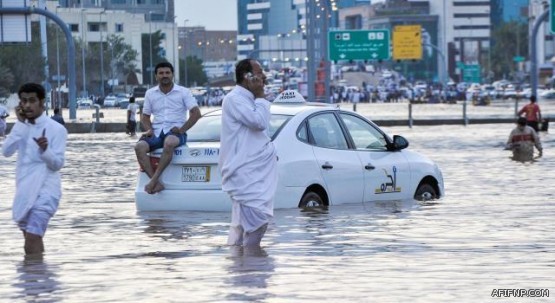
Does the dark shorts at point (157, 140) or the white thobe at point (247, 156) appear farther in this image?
the dark shorts at point (157, 140)

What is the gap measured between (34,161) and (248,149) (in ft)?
5.51

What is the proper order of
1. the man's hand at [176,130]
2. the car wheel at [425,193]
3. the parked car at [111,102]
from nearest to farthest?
the man's hand at [176,130] < the car wheel at [425,193] < the parked car at [111,102]

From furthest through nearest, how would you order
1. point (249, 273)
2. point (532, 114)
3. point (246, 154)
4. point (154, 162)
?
point (532, 114), point (154, 162), point (246, 154), point (249, 273)

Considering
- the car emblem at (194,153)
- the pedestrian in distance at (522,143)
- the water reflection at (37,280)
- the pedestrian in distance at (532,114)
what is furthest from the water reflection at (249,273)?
the pedestrian in distance at (532,114)

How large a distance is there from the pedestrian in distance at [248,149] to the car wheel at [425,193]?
586 cm

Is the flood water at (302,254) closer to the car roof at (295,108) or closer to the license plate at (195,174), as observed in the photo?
the license plate at (195,174)

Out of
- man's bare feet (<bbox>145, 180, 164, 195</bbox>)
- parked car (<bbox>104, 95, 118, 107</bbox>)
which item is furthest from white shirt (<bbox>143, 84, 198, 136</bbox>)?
parked car (<bbox>104, 95, 118, 107</bbox>)

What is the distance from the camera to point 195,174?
1666 centimetres

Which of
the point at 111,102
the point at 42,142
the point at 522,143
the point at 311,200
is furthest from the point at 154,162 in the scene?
the point at 111,102

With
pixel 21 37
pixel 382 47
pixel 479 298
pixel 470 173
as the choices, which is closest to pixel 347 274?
pixel 479 298

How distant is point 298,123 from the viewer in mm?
16812

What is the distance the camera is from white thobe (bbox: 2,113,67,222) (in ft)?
40.3

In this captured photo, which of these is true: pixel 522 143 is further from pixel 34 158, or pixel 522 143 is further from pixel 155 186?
pixel 34 158

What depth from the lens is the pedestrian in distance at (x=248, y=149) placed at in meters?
12.7
